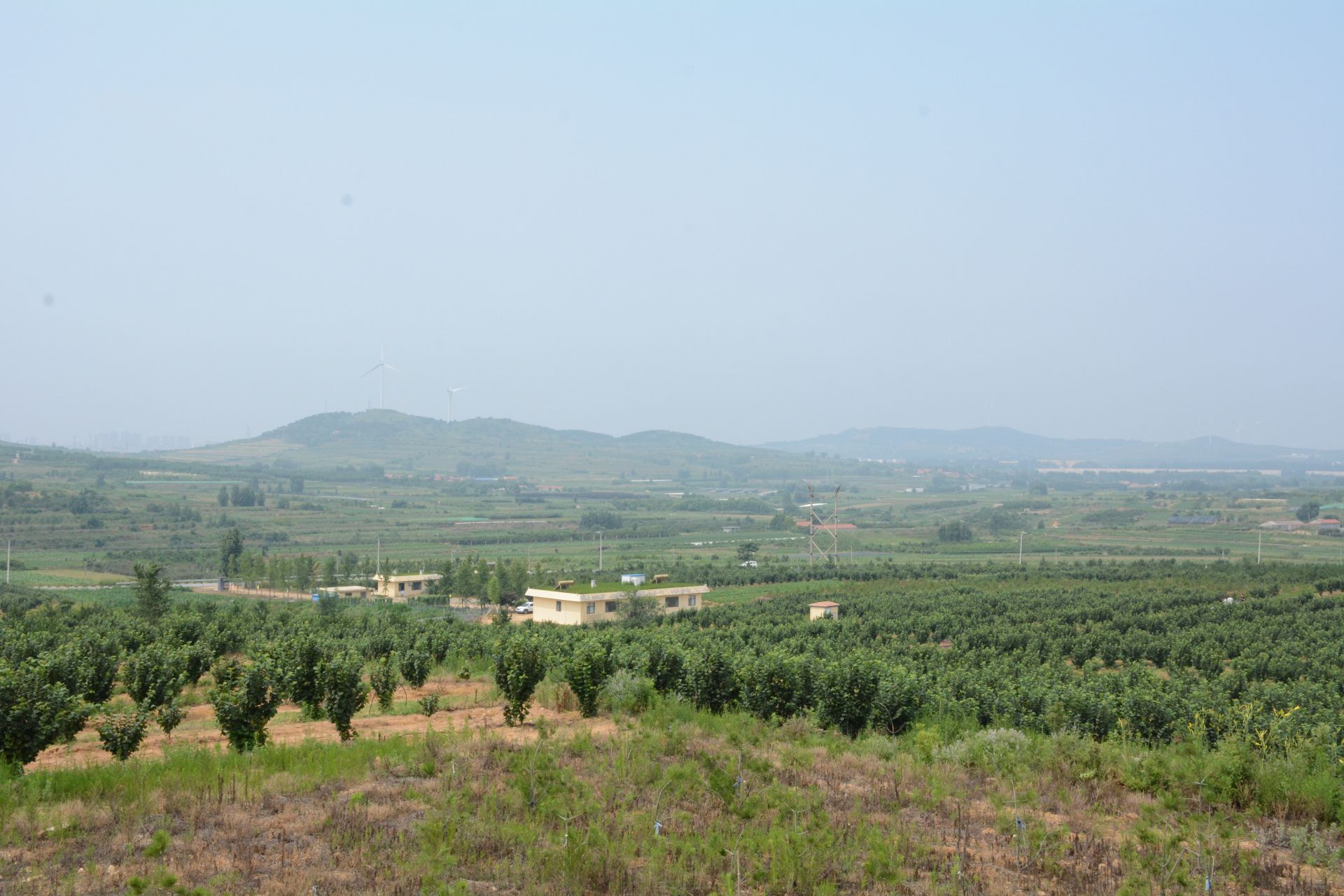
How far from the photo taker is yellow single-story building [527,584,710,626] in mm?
48062

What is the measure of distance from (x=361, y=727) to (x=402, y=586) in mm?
53387

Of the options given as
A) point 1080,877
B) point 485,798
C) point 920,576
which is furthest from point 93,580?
point 1080,877

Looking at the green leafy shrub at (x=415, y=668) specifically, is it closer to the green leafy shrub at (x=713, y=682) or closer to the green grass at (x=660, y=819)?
the green leafy shrub at (x=713, y=682)

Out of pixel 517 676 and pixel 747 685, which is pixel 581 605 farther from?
pixel 517 676

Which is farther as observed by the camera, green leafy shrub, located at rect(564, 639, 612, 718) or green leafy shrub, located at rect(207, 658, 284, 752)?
green leafy shrub, located at rect(564, 639, 612, 718)

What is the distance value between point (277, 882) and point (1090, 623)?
40169 mm

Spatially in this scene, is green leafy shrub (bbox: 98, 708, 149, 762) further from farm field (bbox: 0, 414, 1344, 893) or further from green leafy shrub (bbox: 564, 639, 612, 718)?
green leafy shrub (bbox: 564, 639, 612, 718)

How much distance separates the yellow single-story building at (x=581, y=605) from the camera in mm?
48062

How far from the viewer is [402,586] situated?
6750cm

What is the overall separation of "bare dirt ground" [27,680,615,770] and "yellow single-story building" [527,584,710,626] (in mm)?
27520

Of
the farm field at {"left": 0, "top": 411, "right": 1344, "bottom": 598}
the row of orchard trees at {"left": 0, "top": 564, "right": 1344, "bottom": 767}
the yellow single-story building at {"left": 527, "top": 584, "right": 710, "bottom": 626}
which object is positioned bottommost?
the farm field at {"left": 0, "top": 411, "right": 1344, "bottom": 598}

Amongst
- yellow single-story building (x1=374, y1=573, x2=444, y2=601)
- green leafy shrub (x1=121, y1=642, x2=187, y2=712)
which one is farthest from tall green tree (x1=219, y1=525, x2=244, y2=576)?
green leafy shrub (x1=121, y1=642, x2=187, y2=712)

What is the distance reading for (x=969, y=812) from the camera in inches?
412

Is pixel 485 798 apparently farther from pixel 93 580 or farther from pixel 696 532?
pixel 696 532
